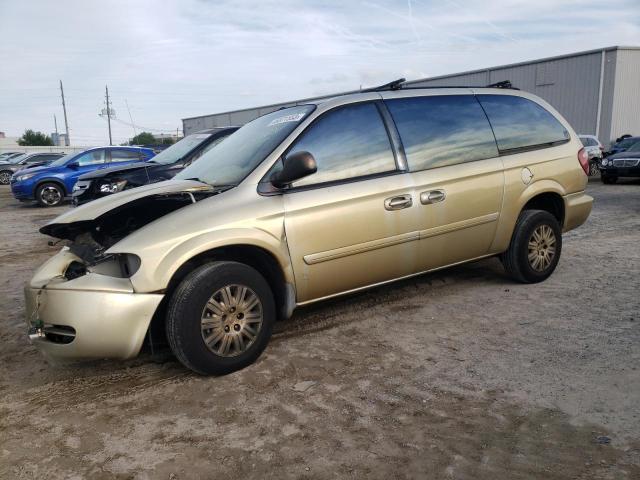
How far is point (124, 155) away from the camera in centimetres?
1424

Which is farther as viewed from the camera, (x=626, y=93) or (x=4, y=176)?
(x=4, y=176)

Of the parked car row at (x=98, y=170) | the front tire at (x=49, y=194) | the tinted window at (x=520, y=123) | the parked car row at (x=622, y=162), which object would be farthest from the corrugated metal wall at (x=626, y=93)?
the front tire at (x=49, y=194)

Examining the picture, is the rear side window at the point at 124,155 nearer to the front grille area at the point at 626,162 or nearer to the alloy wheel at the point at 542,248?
the alloy wheel at the point at 542,248

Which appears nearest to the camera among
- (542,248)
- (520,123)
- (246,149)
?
(246,149)

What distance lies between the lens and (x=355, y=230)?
383cm

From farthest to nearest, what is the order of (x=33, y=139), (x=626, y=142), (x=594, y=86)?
(x=33, y=139) < (x=594, y=86) < (x=626, y=142)

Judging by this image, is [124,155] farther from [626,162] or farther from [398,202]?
[626,162]

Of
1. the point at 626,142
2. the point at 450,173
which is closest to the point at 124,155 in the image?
the point at 450,173

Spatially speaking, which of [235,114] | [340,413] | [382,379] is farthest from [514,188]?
[235,114]

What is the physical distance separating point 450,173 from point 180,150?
5555 mm

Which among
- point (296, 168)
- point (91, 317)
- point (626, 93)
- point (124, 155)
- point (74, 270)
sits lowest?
point (91, 317)

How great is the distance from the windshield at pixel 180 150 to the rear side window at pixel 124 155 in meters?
5.76

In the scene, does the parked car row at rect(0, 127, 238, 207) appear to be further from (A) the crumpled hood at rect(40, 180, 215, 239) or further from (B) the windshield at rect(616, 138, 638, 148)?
(B) the windshield at rect(616, 138, 638, 148)

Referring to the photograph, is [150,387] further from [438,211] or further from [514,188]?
[514,188]
